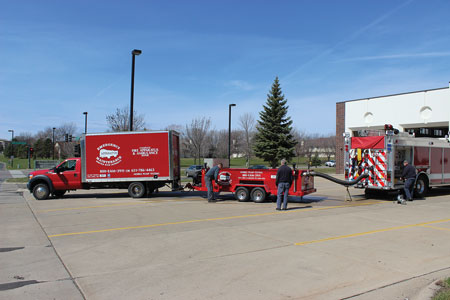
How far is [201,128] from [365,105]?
73.5 ft

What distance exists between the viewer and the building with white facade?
90.4 feet

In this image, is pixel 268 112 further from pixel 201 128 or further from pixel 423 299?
pixel 423 299

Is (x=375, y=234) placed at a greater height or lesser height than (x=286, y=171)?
lesser

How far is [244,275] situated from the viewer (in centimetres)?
562

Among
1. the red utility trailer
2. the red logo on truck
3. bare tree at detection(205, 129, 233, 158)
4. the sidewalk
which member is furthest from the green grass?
bare tree at detection(205, 129, 233, 158)

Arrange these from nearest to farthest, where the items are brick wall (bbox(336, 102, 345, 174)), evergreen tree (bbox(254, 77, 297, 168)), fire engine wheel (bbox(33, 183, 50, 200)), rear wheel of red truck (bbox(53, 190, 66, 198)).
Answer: fire engine wheel (bbox(33, 183, 50, 200)), rear wheel of red truck (bbox(53, 190, 66, 198)), brick wall (bbox(336, 102, 345, 174)), evergreen tree (bbox(254, 77, 297, 168))

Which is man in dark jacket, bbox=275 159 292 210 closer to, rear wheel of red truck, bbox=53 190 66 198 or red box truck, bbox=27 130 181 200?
red box truck, bbox=27 130 181 200

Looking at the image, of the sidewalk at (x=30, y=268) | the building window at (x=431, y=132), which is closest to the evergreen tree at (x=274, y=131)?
the building window at (x=431, y=132)

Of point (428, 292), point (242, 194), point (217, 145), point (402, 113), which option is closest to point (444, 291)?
point (428, 292)

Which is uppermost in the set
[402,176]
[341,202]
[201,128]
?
[201,128]

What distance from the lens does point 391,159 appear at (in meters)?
15.0

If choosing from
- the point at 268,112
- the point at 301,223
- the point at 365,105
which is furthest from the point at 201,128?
the point at 301,223

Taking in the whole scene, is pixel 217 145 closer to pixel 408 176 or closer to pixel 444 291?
pixel 408 176

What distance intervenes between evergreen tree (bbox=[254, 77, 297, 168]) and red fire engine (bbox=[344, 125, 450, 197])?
24.4 m
